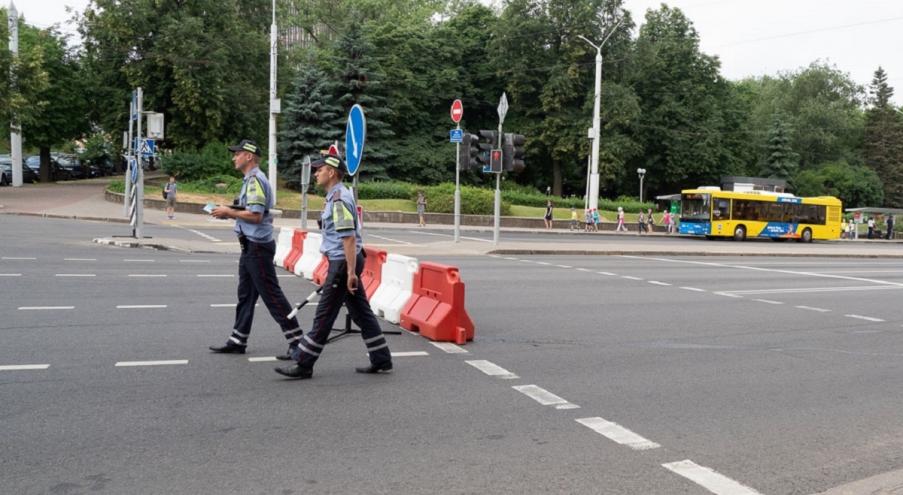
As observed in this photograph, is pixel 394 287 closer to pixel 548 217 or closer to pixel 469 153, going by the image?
pixel 469 153

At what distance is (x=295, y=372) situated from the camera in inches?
263

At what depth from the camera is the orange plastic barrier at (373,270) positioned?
10570mm

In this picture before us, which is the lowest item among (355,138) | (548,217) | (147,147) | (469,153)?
(548,217)

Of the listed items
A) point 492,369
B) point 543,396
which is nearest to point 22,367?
point 492,369

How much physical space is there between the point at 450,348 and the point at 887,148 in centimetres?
Result: 9323

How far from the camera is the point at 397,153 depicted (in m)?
51.2

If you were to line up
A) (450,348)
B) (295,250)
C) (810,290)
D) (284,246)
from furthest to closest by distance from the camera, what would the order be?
1. (284,246)
2. (810,290)
3. (295,250)
4. (450,348)

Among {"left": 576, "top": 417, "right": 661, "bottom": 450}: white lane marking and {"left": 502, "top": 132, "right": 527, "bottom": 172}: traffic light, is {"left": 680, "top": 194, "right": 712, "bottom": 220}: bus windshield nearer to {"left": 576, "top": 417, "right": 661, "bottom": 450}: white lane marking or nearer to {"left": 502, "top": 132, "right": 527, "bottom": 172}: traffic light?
{"left": 502, "top": 132, "right": 527, "bottom": 172}: traffic light

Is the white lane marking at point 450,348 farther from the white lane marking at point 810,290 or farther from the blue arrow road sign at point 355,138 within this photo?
the white lane marking at point 810,290

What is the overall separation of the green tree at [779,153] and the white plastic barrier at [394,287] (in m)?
73.5

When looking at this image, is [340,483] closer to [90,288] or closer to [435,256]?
[90,288]

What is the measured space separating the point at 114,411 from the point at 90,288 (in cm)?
706

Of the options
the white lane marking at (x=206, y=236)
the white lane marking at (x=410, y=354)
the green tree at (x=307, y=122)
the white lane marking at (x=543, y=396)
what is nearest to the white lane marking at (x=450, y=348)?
the white lane marking at (x=410, y=354)

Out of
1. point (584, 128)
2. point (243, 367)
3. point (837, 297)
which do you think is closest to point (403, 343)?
point (243, 367)
